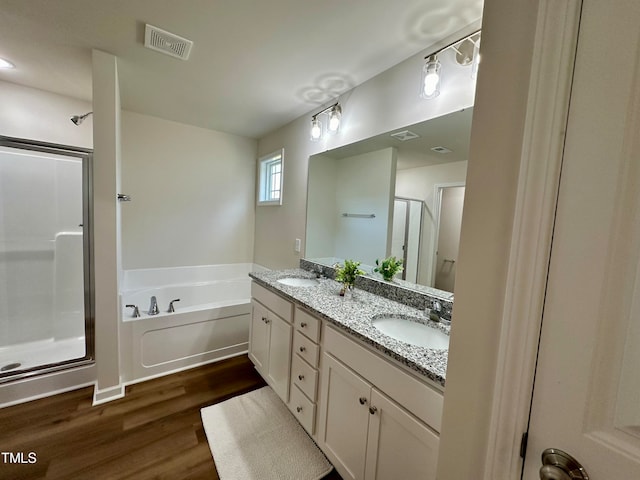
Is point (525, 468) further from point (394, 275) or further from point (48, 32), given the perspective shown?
point (48, 32)

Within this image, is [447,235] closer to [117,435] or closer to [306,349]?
[306,349]

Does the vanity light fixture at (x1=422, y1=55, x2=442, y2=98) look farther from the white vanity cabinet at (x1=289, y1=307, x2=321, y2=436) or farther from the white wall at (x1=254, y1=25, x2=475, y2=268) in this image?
the white vanity cabinet at (x1=289, y1=307, x2=321, y2=436)

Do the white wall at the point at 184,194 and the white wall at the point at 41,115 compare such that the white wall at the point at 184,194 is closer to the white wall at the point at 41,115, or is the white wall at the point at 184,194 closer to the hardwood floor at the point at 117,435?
the white wall at the point at 41,115

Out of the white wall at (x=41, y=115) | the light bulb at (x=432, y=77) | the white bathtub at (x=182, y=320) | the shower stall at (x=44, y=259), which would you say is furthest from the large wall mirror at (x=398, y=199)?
the white wall at (x=41, y=115)

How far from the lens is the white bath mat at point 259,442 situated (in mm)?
1395

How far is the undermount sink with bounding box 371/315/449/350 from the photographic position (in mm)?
1250

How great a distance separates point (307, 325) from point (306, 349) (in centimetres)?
14

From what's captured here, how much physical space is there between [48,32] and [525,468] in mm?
2758

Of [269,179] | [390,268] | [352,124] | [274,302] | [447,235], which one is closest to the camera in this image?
[447,235]

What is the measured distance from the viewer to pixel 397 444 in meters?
0.99

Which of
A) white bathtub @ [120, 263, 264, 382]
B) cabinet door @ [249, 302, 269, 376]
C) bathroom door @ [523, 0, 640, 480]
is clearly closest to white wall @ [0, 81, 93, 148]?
white bathtub @ [120, 263, 264, 382]

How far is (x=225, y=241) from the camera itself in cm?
328

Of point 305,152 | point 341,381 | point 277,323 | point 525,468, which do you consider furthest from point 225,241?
point 525,468

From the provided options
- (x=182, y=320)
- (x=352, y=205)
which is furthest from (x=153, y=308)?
(x=352, y=205)
